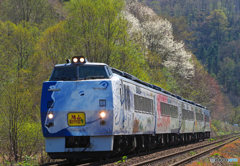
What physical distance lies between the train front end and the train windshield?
46 cm

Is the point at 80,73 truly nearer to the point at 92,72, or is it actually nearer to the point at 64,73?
the point at 92,72

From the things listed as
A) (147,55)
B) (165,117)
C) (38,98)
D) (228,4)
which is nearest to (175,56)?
(147,55)

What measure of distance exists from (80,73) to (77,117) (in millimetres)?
1552

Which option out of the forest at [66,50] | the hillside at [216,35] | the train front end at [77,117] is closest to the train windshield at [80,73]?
the train front end at [77,117]

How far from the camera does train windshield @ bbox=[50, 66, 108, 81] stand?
1071cm

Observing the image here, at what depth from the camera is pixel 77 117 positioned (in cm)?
999

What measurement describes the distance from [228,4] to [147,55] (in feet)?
537

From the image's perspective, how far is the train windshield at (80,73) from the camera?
10714 millimetres

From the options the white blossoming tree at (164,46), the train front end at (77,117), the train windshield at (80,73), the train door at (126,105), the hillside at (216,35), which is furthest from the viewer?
the hillside at (216,35)

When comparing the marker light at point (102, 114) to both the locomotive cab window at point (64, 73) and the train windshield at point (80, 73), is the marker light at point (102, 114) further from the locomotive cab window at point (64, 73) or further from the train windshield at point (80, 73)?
the locomotive cab window at point (64, 73)

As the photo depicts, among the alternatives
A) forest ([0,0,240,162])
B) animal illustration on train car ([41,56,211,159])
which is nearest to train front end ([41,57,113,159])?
animal illustration on train car ([41,56,211,159])

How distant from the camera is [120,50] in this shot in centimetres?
2595

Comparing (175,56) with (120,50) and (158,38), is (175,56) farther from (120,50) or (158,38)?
(120,50)

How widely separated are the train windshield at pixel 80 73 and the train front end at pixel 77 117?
18.3 inches
